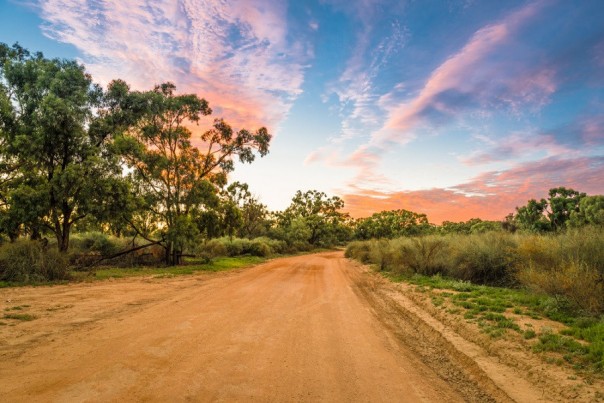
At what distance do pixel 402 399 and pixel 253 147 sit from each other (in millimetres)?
23152

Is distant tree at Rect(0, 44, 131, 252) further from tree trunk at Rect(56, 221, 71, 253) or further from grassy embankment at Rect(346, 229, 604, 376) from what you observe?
grassy embankment at Rect(346, 229, 604, 376)

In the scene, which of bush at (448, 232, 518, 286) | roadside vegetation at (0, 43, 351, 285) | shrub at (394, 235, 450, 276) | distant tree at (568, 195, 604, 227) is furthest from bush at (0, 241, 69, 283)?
distant tree at (568, 195, 604, 227)

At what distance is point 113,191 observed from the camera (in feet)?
55.8

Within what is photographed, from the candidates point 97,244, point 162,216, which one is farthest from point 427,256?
point 97,244

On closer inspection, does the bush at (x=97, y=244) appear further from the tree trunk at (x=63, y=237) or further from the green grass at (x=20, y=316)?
the green grass at (x=20, y=316)

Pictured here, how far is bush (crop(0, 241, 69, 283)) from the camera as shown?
1298 centimetres

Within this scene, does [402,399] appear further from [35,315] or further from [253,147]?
[253,147]

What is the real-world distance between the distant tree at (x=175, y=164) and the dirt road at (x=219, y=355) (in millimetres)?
12241

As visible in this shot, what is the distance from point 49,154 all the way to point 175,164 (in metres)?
7.41

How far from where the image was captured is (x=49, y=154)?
16.7m

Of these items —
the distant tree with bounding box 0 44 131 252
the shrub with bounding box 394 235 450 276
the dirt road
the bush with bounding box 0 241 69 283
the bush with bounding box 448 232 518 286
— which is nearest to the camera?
the dirt road

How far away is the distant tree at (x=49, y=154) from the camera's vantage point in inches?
597

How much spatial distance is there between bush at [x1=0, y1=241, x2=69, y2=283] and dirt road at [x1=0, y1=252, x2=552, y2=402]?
3360mm

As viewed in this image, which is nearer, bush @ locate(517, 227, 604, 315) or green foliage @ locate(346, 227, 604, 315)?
bush @ locate(517, 227, 604, 315)
